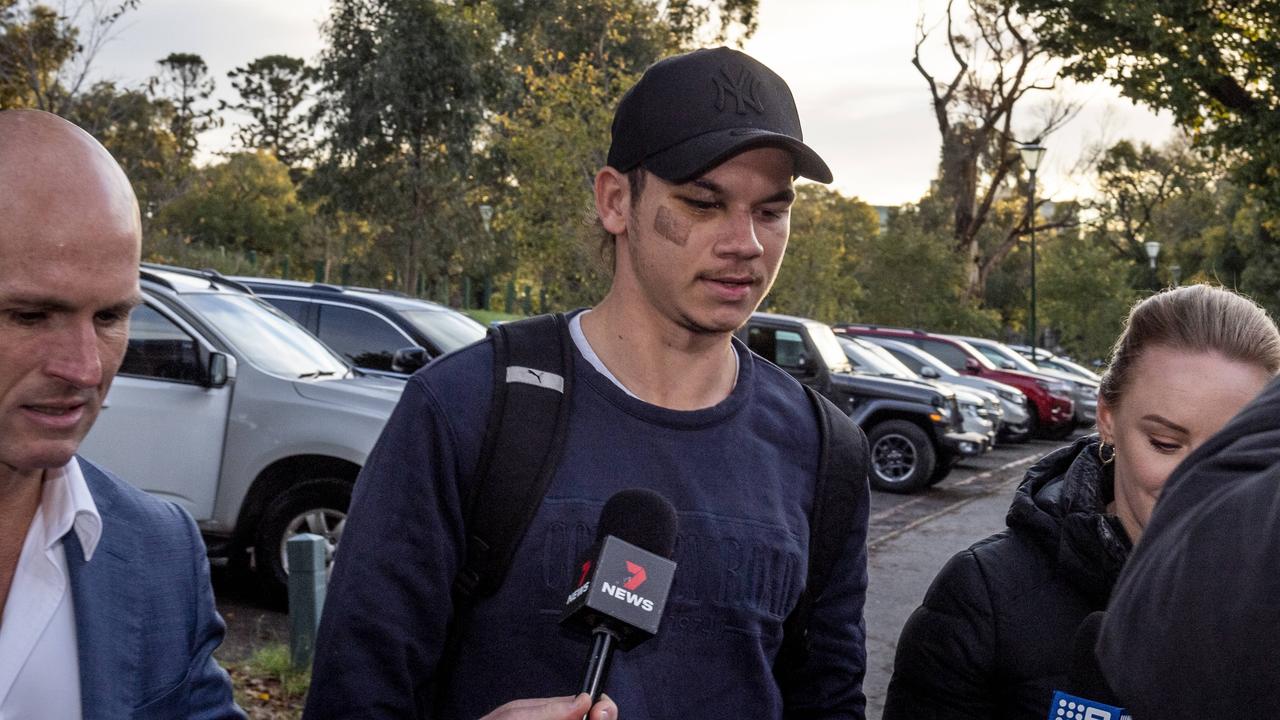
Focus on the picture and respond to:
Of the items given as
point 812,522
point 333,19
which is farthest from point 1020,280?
point 812,522

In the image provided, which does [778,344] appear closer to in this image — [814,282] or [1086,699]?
[1086,699]

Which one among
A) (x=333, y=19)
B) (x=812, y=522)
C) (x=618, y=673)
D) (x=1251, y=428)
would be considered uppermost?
(x=333, y=19)

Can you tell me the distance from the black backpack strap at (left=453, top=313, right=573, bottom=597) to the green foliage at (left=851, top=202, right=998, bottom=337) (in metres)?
34.2

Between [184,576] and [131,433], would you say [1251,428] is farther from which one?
[131,433]

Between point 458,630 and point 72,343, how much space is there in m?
0.76

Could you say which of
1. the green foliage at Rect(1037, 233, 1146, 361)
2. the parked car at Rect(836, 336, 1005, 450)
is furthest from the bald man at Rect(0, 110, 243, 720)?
the green foliage at Rect(1037, 233, 1146, 361)

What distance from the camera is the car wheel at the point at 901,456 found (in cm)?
1538

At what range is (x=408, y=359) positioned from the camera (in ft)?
33.0

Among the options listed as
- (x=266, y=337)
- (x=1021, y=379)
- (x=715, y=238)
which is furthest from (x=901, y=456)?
(x=715, y=238)

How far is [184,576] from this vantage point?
2156 millimetres

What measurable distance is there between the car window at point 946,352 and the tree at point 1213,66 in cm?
521

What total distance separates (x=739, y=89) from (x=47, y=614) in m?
1.43

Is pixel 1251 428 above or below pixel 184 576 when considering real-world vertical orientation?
above

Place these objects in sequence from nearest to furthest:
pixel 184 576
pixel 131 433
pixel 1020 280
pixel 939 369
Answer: pixel 184 576 < pixel 131 433 < pixel 939 369 < pixel 1020 280
